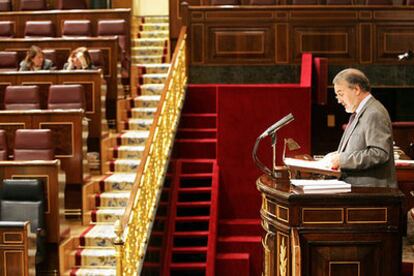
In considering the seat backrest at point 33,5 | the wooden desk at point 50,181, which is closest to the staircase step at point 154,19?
the seat backrest at point 33,5

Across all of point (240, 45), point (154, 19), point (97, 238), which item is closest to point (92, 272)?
point (97, 238)

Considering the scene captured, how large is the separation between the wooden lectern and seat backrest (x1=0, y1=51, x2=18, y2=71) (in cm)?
486

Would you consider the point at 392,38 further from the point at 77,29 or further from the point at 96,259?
the point at 96,259

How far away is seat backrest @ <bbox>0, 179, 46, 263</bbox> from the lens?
191 inches

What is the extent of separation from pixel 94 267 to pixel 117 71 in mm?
2242

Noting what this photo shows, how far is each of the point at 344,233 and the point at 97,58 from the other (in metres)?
4.43

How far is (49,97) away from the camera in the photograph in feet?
20.7

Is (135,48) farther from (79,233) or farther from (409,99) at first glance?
(79,233)

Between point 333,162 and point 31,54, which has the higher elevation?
point 31,54

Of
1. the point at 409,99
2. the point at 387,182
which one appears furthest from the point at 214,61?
the point at 387,182

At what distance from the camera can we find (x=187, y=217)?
6328 millimetres

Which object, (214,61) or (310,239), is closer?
(310,239)

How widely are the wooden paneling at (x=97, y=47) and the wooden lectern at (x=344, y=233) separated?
4.02 m

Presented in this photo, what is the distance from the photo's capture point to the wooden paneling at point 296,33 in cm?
798
